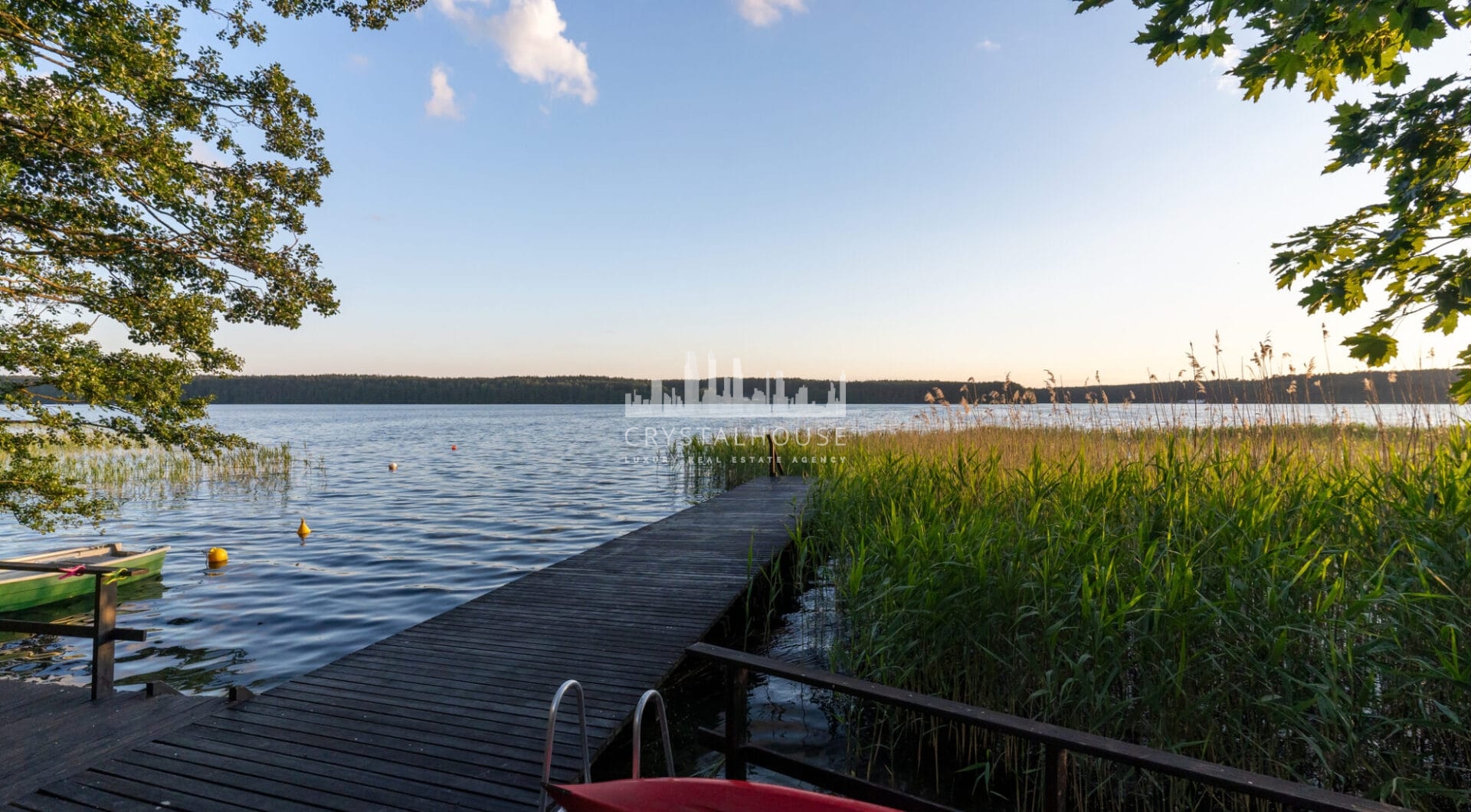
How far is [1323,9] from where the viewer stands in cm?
407

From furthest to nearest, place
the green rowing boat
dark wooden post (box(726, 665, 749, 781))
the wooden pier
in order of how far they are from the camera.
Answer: the green rowing boat < the wooden pier < dark wooden post (box(726, 665, 749, 781))

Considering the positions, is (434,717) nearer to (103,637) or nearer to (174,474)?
(103,637)

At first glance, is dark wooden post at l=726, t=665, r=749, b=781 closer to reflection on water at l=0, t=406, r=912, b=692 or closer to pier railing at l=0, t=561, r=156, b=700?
pier railing at l=0, t=561, r=156, b=700

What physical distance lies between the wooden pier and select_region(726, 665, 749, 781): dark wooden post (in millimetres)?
997

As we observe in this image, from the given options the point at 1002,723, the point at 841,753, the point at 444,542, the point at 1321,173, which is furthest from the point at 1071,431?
the point at 444,542

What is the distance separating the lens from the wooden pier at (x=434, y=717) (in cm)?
338

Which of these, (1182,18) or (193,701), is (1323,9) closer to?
(1182,18)

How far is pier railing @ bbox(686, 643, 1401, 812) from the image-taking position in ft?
6.17

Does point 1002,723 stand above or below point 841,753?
above

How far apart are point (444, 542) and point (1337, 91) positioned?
46.1ft

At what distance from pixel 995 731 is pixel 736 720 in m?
1.16

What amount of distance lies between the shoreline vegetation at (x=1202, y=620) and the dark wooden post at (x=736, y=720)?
1652 mm

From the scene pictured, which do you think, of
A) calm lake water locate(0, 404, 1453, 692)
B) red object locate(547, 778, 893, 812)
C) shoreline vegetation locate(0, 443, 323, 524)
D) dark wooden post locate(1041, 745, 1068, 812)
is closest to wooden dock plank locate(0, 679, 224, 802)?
calm lake water locate(0, 404, 1453, 692)

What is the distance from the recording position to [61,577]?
9062mm
